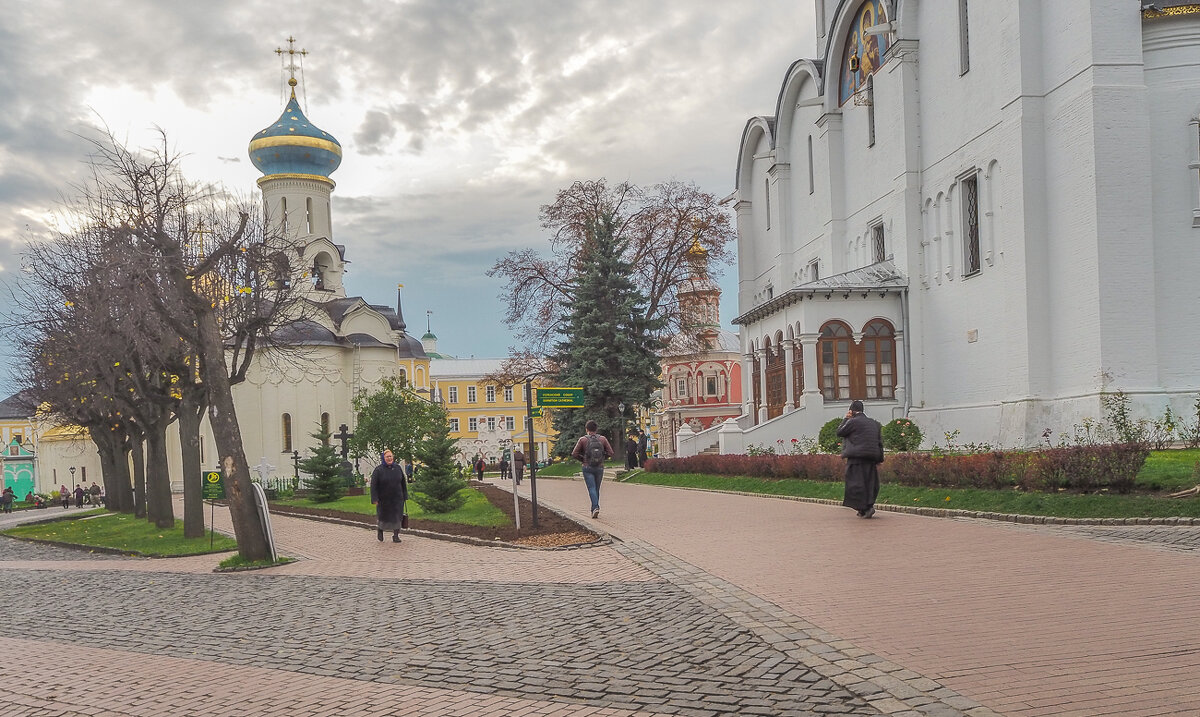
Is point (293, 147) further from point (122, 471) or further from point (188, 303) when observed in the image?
point (188, 303)

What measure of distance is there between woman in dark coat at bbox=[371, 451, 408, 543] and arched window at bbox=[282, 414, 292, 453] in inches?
1605

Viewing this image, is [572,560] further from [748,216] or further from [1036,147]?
[748,216]

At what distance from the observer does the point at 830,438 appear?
28188 millimetres

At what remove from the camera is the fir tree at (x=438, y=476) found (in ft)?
66.5

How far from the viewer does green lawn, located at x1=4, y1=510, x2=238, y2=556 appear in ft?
61.9

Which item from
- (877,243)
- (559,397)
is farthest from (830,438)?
(559,397)

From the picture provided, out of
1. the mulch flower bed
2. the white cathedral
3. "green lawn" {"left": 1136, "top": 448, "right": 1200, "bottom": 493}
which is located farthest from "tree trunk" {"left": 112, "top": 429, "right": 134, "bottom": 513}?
"green lawn" {"left": 1136, "top": 448, "right": 1200, "bottom": 493}

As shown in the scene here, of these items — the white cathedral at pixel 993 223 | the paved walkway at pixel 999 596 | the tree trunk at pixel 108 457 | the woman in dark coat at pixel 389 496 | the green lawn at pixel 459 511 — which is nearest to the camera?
the paved walkway at pixel 999 596

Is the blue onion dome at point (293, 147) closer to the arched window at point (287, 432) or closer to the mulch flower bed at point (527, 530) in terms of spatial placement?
the arched window at point (287, 432)

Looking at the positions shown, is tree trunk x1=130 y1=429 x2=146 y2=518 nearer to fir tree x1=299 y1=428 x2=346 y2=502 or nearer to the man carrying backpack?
fir tree x1=299 y1=428 x2=346 y2=502

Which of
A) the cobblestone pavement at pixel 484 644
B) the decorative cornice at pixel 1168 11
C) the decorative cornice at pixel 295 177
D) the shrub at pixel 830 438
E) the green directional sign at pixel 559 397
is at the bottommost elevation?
the cobblestone pavement at pixel 484 644

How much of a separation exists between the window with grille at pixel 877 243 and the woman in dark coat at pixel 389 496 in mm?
21638

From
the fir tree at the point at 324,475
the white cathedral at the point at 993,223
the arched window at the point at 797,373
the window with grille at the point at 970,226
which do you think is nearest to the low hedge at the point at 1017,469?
the white cathedral at the point at 993,223

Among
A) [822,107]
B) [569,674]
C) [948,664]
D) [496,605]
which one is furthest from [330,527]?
[822,107]
